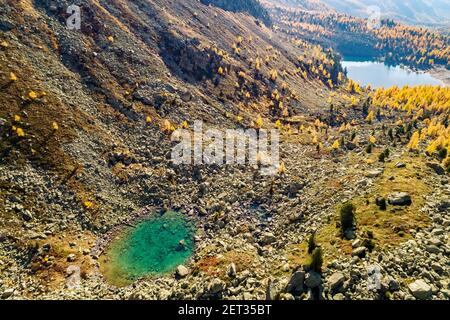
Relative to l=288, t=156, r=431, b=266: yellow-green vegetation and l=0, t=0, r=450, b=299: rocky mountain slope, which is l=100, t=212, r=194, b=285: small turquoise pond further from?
l=288, t=156, r=431, b=266: yellow-green vegetation

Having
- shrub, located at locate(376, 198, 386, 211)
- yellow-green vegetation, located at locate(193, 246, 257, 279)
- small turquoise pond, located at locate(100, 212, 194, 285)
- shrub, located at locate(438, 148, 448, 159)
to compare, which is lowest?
small turquoise pond, located at locate(100, 212, 194, 285)

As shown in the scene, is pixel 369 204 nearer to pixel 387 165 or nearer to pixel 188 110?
pixel 387 165

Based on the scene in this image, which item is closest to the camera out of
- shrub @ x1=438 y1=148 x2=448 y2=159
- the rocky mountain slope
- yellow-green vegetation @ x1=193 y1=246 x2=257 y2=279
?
the rocky mountain slope

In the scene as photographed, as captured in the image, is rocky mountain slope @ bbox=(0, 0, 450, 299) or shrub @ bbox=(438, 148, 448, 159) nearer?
rocky mountain slope @ bbox=(0, 0, 450, 299)

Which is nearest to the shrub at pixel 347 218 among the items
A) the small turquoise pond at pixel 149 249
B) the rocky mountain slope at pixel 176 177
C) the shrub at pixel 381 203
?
the rocky mountain slope at pixel 176 177

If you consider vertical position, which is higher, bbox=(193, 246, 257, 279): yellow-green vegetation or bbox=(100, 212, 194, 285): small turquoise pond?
bbox=(193, 246, 257, 279): yellow-green vegetation

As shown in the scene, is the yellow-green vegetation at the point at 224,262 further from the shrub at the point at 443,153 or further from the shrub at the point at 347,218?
the shrub at the point at 443,153

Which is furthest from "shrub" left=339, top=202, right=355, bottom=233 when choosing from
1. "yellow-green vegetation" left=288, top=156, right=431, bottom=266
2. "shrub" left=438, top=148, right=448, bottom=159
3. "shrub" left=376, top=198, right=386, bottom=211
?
"shrub" left=438, top=148, right=448, bottom=159

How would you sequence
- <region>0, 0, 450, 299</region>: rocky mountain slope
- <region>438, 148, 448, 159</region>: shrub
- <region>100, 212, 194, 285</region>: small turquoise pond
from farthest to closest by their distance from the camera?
<region>438, 148, 448, 159</region>: shrub, <region>100, 212, 194, 285</region>: small turquoise pond, <region>0, 0, 450, 299</region>: rocky mountain slope
